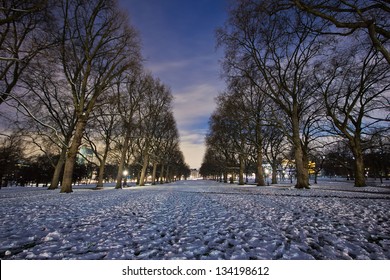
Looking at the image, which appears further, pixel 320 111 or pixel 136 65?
pixel 320 111

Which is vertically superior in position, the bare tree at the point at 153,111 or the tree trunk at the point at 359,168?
the bare tree at the point at 153,111

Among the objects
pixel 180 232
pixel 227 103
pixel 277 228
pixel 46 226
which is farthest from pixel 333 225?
pixel 227 103

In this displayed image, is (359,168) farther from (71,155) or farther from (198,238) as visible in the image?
(71,155)

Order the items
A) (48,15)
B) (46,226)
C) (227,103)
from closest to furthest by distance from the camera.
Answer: (46,226), (48,15), (227,103)

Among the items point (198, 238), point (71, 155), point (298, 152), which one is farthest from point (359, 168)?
point (71, 155)

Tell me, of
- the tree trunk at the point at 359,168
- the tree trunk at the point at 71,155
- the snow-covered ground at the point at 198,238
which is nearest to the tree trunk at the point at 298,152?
the tree trunk at the point at 359,168

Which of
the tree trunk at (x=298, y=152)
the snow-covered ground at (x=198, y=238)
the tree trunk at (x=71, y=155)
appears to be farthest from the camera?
the tree trunk at (x=298, y=152)

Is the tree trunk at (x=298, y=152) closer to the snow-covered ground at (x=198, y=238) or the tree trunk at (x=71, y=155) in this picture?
the snow-covered ground at (x=198, y=238)

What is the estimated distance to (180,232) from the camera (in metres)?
4.20

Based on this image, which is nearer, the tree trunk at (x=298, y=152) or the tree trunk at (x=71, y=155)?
the tree trunk at (x=71, y=155)

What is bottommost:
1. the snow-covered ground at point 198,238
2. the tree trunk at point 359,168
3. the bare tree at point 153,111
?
the snow-covered ground at point 198,238

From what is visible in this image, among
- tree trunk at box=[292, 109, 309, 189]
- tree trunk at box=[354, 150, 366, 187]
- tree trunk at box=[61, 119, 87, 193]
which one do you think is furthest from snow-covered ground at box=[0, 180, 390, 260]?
tree trunk at box=[354, 150, 366, 187]
